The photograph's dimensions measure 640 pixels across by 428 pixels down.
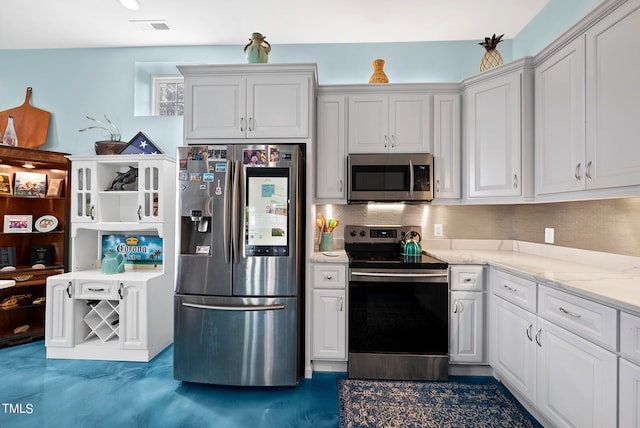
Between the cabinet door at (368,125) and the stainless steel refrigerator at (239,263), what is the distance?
0.69m

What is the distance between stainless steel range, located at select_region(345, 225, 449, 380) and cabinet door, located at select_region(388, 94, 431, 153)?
3.30ft

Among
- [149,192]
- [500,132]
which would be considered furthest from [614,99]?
[149,192]

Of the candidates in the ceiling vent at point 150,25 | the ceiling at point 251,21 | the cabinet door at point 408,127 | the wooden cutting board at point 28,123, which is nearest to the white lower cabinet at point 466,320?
the cabinet door at point 408,127

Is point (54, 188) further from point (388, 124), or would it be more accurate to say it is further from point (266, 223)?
point (388, 124)

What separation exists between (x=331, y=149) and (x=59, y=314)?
2.79m

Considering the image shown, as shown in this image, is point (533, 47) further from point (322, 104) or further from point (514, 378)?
point (514, 378)

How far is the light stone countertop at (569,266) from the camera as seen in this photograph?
1320 millimetres

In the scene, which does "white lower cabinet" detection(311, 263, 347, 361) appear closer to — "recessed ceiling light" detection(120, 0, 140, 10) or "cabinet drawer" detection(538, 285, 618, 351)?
"cabinet drawer" detection(538, 285, 618, 351)

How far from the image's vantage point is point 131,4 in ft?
8.32

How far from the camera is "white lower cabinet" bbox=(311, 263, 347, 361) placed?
237cm

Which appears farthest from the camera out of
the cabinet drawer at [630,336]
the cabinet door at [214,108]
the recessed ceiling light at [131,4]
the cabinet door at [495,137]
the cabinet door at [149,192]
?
the cabinet door at [149,192]

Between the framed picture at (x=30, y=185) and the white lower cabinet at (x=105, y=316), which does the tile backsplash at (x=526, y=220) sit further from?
the framed picture at (x=30, y=185)

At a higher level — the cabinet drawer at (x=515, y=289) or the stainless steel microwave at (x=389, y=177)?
the stainless steel microwave at (x=389, y=177)

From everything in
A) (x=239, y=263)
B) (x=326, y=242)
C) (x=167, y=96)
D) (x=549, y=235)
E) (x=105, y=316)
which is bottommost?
(x=105, y=316)
